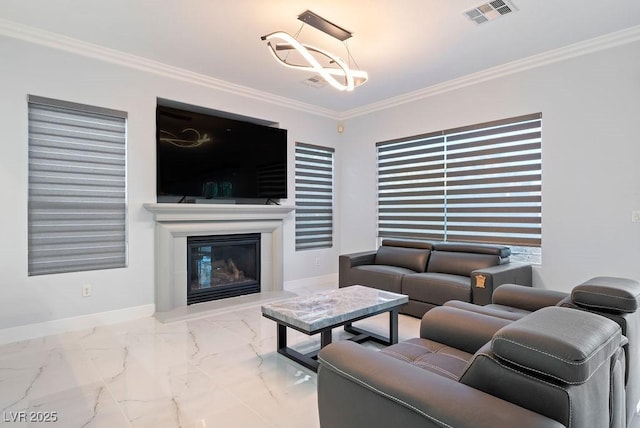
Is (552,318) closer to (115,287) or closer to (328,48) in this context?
(328,48)

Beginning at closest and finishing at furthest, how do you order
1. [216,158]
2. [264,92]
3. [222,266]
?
1. [216,158]
2. [222,266]
3. [264,92]

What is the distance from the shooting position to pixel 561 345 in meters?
0.99

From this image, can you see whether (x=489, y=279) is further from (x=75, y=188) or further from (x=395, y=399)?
(x=75, y=188)

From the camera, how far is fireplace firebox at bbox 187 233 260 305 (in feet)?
14.5

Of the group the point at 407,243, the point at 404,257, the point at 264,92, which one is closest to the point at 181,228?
the point at 264,92

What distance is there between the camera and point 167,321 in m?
3.77

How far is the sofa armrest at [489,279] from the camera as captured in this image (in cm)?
337

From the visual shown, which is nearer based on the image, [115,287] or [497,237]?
[115,287]

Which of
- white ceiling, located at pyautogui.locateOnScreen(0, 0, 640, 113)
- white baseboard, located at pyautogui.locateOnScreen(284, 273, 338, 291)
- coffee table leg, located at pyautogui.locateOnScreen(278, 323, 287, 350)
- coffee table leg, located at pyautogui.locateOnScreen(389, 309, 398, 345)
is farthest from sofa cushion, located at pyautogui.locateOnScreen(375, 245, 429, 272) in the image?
white ceiling, located at pyautogui.locateOnScreen(0, 0, 640, 113)

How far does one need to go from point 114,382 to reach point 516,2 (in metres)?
4.23

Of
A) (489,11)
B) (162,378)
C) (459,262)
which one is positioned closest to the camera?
(162,378)

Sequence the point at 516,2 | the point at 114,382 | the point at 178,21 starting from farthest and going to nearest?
the point at 178,21 < the point at 516,2 < the point at 114,382

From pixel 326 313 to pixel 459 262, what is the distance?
2183 millimetres

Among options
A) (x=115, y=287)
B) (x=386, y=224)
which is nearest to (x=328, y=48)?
(x=386, y=224)
